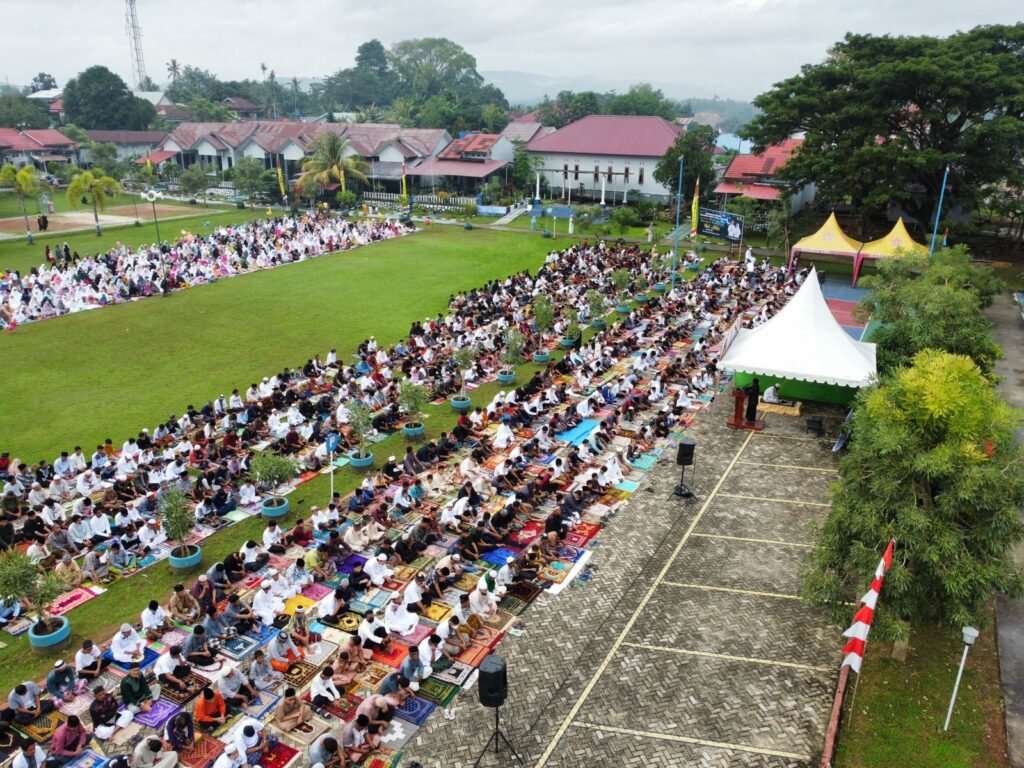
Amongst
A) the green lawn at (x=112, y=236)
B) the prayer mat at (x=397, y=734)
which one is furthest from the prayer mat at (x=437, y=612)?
the green lawn at (x=112, y=236)

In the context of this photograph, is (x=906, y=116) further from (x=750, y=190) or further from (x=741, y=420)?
(x=741, y=420)

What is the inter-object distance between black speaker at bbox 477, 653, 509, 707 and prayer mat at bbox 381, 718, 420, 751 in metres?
1.50

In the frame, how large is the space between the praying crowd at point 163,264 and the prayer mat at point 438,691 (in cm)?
2347

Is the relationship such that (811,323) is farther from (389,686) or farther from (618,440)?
(389,686)

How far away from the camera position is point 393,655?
10828mm

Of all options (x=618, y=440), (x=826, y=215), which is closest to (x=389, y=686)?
(x=618, y=440)

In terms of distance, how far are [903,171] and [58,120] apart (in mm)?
90198

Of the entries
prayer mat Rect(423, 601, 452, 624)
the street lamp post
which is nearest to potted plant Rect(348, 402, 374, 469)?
prayer mat Rect(423, 601, 452, 624)

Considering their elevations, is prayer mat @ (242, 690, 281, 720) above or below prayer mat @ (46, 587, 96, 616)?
below

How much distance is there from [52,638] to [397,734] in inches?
216

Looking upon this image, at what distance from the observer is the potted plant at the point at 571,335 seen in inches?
931

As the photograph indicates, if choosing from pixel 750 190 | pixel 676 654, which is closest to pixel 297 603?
pixel 676 654

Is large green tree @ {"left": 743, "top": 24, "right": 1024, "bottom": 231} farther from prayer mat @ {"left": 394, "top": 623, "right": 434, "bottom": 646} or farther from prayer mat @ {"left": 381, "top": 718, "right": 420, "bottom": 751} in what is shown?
prayer mat @ {"left": 381, "top": 718, "right": 420, "bottom": 751}

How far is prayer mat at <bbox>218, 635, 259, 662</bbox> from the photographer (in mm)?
10719
